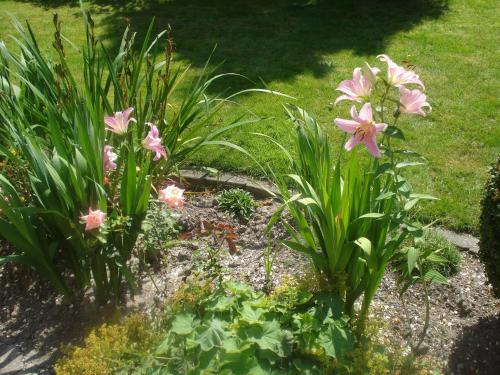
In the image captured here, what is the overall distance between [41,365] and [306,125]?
5.07ft

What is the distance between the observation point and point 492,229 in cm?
232

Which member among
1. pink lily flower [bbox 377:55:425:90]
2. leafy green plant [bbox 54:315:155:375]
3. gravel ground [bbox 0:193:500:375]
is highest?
pink lily flower [bbox 377:55:425:90]

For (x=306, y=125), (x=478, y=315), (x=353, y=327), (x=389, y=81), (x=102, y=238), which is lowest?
(x=478, y=315)

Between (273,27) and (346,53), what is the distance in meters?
1.22

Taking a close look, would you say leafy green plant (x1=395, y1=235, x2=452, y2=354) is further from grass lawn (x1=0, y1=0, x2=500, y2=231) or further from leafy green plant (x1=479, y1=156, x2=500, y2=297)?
grass lawn (x1=0, y1=0, x2=500, y2=231)

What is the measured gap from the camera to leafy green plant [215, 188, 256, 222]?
3.30 meters

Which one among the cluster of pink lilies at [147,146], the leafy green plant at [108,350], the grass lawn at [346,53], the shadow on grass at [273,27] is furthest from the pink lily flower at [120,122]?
the shadow on grass at [273,27]

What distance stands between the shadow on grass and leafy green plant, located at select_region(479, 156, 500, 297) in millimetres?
3282

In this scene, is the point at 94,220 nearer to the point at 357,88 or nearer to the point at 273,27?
the point at 357,88

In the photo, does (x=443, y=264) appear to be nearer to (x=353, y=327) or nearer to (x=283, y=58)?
(x=353, y=327)

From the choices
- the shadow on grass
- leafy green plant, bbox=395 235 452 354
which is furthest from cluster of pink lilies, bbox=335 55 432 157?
the shadow on grass

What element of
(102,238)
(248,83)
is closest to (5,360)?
(102,238)

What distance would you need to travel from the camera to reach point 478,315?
8.64ft

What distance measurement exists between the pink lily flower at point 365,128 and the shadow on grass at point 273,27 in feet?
11.6
